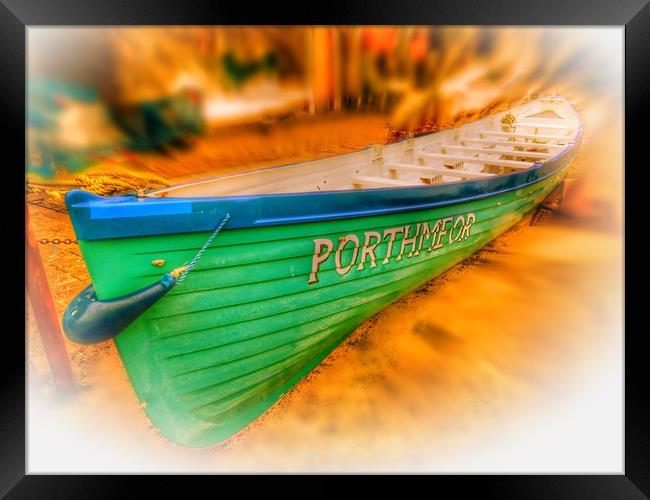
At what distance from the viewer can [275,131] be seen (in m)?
2.69

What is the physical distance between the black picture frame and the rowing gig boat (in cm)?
57

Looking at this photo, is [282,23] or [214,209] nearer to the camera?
[214,209]

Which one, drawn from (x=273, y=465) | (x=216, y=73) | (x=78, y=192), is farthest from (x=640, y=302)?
(x=78, y=192)

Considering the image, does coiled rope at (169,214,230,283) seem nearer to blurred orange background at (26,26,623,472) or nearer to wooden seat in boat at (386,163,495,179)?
blurred orange background at (26,26,623,472)

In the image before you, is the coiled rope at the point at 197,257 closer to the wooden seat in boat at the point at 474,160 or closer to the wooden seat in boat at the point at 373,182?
the wooden seat in boat at the point at 373,182

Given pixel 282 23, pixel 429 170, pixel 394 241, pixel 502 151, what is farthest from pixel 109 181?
pixel 502 151

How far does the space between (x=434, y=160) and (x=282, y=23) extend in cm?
168

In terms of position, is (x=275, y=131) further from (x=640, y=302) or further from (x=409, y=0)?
(x=640, y=302)

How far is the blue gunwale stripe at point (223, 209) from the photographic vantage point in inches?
70.0

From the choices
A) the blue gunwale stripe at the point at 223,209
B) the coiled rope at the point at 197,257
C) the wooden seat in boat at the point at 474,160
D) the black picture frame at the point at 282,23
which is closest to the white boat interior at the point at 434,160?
the wooden seat in boat at the point at 474,160

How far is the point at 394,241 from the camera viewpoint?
250 centimetres

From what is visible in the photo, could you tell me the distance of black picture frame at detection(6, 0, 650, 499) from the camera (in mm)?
2258

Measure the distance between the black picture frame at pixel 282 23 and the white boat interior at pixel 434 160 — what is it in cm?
58

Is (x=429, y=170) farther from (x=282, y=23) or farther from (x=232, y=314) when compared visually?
(x=232, y=314)
